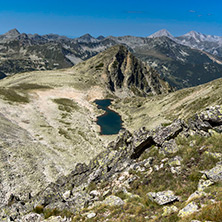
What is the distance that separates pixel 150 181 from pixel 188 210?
7.29m

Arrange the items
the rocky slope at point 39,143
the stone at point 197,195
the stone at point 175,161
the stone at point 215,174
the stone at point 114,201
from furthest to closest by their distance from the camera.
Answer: the rocky slope at point 39,143
the stone at point 175,161
the stone at point 114,201
the stone at point 215,174
the stone at point 197,195

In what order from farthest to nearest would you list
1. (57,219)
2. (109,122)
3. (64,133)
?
(109,122) < (64,133) < (57,219)

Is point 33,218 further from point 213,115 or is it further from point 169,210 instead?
point 213,115

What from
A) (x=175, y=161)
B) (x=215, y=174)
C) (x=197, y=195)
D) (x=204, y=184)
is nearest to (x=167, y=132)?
(x=175, y=161)

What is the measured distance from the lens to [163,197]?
1673cm

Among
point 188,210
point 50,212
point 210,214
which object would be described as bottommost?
point 50,212

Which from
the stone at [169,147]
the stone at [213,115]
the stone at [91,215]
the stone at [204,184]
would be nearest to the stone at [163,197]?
the stone at [204,184]

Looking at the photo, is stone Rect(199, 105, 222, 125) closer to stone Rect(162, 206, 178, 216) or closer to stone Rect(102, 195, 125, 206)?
stone Rect(162, 206, 178, 216)

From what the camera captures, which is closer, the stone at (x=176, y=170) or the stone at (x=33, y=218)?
the stone at (x=176, y=170)

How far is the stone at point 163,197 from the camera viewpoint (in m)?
16.1

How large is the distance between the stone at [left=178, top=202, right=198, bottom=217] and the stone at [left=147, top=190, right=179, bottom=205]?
2519mm

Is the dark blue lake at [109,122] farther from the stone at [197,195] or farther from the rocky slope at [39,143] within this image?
the stone at [197,195]

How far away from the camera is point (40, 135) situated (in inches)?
2677

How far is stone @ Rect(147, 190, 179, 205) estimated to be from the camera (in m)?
16.1
